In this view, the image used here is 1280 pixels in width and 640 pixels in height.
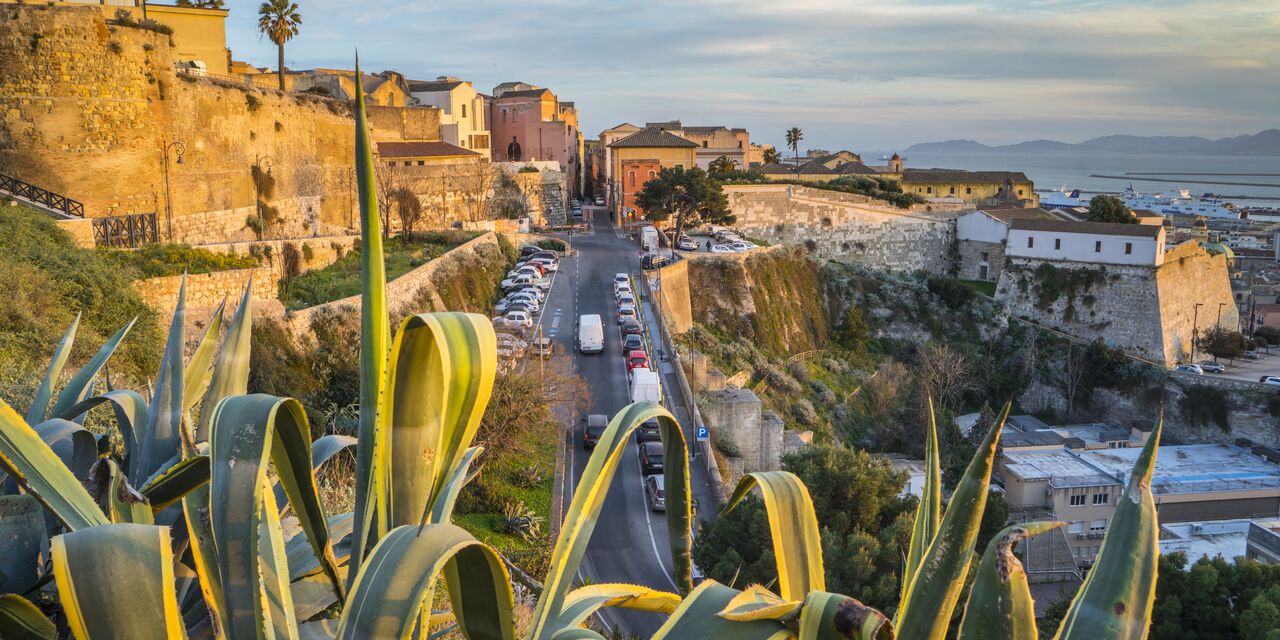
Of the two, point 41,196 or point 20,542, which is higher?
point 41,196

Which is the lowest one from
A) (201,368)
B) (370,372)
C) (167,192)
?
(201,368)

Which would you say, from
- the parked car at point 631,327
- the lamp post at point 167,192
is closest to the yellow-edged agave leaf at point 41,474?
the lamp post at point 167,192

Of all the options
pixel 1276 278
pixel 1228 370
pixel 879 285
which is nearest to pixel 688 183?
pixel 879 285

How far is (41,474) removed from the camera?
79.7 inches

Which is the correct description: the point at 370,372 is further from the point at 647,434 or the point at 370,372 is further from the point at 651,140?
the point at 651,140

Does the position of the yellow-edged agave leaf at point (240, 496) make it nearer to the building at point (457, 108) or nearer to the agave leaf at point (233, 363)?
the agave leaf at point (233, 363)

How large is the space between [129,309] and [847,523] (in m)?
10.8

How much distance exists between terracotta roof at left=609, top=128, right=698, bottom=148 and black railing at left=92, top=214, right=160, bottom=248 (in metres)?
26.0

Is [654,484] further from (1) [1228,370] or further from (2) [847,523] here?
(1) [1228,370]

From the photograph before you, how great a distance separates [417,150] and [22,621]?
113 ft

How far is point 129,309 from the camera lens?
41.2 ft

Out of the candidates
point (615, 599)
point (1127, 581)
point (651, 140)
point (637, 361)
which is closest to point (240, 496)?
point (615, 599)

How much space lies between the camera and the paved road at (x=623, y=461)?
12.6 meters

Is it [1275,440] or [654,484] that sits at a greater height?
[654,484]
